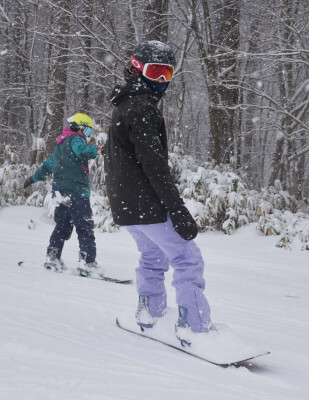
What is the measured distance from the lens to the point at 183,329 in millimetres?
2693

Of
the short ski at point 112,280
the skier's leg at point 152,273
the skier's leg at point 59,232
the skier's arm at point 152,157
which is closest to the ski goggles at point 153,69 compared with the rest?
the skier's arm at point 152,157

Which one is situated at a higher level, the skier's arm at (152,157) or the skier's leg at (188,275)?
the skier's arm at (152,157)

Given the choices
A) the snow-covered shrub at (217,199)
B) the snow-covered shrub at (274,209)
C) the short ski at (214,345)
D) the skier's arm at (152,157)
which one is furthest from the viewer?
the snow-covered shrub at (217,199)

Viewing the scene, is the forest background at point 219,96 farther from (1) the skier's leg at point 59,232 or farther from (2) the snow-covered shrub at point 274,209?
(1) the skier's leg at point 59,232

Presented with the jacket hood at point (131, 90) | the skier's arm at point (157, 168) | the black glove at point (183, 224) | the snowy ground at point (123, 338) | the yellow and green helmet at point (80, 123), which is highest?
the jacket hood at point (131, 90)

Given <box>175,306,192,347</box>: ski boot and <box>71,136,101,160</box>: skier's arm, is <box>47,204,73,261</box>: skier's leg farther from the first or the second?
<box>175,306,192,347</box>: ski boot

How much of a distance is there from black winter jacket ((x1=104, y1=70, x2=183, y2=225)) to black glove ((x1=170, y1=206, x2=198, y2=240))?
41 millimetres

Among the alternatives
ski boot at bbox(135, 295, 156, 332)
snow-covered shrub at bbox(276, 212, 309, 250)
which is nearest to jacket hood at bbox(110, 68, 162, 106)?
ski boot at bbox(135, 295, 156, 332)

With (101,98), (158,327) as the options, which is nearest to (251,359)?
(158,327)

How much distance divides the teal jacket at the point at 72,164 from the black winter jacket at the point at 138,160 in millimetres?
2157

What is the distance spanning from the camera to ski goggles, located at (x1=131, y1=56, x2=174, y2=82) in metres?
2.80

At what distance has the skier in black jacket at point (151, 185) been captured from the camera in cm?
262

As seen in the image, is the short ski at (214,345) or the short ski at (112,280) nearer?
the short ski at (214,345)

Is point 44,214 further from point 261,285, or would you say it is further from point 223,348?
point 223,348
